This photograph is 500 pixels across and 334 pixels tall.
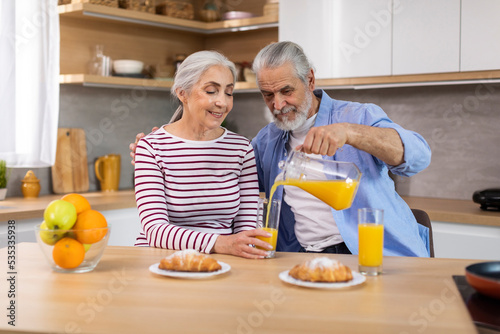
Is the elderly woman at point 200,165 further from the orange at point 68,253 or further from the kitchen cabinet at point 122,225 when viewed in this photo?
the kitchen cabinet at point 122,225

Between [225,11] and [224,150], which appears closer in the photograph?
[224,150]

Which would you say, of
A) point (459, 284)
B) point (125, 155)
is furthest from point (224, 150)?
point (125, 155)

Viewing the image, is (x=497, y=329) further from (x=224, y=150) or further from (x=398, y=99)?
(x=398, y=99)

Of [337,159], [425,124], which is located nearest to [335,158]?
[337,159]

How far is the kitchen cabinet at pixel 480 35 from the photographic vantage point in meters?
2.96

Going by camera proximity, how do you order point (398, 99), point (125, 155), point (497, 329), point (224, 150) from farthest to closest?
point (125, 155) < point (398, 99) < point (224, 150) < point (497, 329)

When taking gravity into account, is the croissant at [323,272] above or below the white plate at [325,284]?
above

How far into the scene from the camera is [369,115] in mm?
2068

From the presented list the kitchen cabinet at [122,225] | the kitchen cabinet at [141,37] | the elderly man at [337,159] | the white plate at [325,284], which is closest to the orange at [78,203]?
the white plate at [325,284]

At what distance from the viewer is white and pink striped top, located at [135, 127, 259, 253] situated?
73.6 inches

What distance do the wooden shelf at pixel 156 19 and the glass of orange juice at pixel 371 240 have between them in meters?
2.44

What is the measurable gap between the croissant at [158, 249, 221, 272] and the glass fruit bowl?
A: 0.17 m

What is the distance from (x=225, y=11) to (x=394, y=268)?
10.3 ft

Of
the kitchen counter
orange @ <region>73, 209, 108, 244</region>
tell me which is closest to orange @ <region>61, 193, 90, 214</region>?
orange @ <region>73, 209, 108, 244</region>
